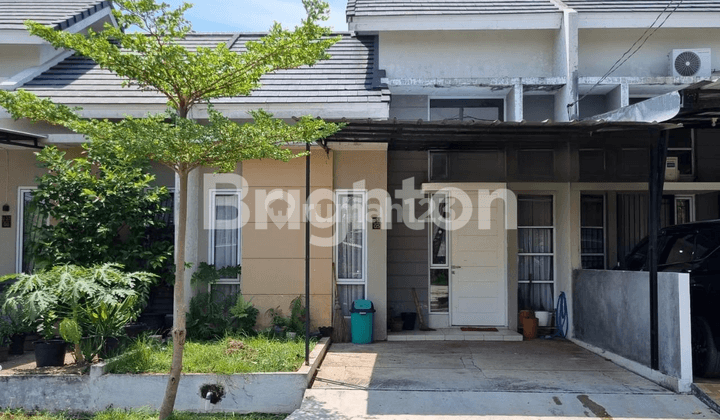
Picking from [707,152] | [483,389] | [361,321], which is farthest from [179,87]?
[707,152]

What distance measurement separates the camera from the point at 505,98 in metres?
11.1

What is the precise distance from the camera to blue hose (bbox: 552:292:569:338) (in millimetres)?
10500

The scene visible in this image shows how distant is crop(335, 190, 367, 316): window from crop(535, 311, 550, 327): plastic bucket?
3.27m

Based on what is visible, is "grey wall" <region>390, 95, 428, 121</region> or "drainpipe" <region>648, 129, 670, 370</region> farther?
"grey wall" <region>390, 95, 428, 121</region>

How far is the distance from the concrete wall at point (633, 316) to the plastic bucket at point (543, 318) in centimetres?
72

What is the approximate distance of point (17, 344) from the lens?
861 cm

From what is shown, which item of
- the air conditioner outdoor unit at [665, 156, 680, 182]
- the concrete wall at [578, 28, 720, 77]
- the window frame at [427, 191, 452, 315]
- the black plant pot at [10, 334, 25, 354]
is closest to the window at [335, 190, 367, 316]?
the window frame at [427, 191, 452, 315]

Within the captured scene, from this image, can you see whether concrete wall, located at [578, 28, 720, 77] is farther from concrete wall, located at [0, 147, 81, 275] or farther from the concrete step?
concrete wall, located at [0, 147, 81, 275]

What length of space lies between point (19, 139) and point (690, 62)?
10922mm

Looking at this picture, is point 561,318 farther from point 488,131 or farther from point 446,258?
point 488,131

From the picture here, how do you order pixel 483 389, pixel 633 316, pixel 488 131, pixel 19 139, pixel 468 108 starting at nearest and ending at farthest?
pixel 483 389, pixel 488 131, pixel 633 316, pixel 19 139, pixel 468 108

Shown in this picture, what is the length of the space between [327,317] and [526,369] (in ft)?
10.8

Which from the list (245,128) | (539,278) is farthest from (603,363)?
(245,128)

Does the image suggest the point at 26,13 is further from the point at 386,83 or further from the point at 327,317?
the point at 327,317
